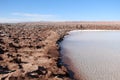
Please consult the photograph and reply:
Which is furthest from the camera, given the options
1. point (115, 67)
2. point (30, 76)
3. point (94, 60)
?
point (94, 60)

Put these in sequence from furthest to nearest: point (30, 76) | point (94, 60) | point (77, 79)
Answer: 1. point (94, 60)
2. point (77, 79)
3. point (30, 76)

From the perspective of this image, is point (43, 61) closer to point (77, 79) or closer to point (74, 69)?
point (74, 69)

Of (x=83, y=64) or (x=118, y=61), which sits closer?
(x=83, y=64)

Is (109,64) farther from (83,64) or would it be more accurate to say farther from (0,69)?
(0,69)

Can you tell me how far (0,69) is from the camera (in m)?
11.0

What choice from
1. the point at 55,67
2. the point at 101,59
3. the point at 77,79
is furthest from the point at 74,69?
the point at 101,59

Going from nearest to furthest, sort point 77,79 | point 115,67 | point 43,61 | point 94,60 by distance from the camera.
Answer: point 77,79
point 115,67
point 43,61
point 94,60

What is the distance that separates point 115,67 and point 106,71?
1.11 m

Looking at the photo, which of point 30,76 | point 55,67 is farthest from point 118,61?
point 30,76

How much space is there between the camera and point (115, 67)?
39.4 feet

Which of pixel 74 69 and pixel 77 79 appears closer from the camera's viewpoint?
pixel 77 79

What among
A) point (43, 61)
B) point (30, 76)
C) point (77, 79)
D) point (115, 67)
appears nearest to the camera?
point (30, 76)

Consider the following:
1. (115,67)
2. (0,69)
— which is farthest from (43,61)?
(115,67)

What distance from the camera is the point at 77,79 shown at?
1001 centimetres
